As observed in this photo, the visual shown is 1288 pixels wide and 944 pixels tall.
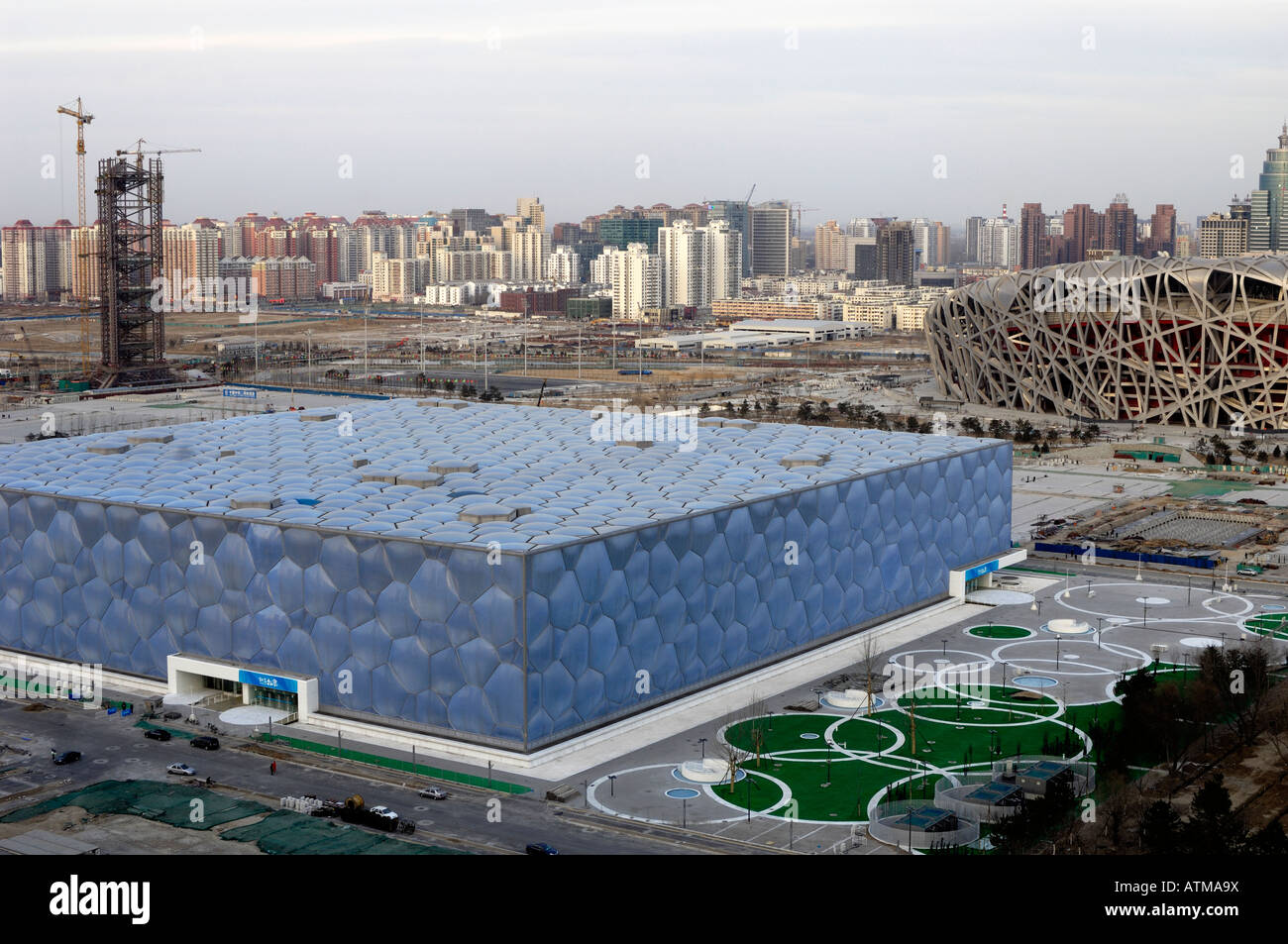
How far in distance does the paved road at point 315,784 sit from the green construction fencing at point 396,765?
1.56ft

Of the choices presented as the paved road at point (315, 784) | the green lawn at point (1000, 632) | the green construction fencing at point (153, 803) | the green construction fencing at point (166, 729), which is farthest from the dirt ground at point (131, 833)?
the green lawn at point (1000, 632)

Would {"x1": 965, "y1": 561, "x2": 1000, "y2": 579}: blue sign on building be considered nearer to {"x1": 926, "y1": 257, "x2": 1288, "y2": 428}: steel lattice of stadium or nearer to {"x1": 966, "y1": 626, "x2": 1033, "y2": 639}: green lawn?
{"x1": 966, "y1": 626, "x2": 1033, "y2": 639}: green lawn

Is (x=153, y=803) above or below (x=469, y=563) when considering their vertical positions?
below

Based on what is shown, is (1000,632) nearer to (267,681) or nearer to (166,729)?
(267,681)

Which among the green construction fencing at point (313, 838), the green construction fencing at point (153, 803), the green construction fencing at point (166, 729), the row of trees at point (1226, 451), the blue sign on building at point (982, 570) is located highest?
the row of trees at point (1226, 451)

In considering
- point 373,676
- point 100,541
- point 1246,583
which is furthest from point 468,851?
point 1246,583

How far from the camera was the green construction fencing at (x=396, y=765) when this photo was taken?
40688 mm

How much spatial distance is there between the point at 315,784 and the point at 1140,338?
3512 inches

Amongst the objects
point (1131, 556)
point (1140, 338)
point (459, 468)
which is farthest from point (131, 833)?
point (1140, 338)

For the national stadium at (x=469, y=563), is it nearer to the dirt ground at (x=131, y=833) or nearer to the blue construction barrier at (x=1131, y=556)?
the dirt ground at (x=131, y=833)

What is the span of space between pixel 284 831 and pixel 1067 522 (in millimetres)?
53562

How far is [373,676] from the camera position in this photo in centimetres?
4466

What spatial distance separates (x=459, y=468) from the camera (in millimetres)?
55438
